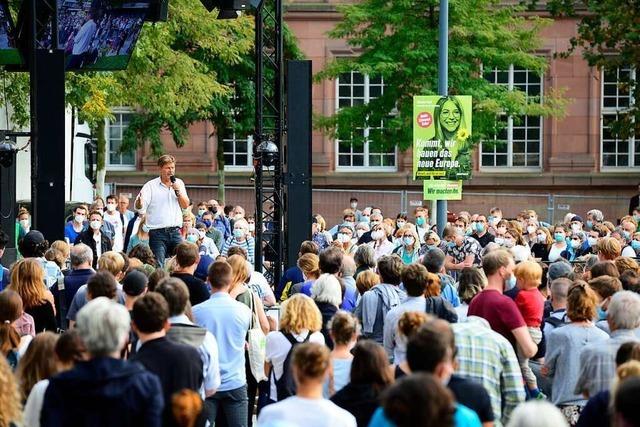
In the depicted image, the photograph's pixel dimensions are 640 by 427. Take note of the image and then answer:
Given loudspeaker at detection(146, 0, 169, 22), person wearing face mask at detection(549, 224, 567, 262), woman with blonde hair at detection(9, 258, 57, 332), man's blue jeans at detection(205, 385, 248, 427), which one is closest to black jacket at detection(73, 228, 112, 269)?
loudspeaker at detection(146, 0, 169, 22)

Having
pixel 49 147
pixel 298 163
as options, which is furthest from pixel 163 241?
pixel 298 163

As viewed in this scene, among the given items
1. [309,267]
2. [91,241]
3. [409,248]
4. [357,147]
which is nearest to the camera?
[309,267]

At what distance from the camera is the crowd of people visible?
672cm

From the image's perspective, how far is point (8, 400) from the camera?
22.6 feet

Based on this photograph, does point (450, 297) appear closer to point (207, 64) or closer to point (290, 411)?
point (290, 411)

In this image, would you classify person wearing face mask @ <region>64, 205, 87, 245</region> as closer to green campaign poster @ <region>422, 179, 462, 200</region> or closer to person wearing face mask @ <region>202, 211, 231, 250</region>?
person wearing face mask @ <region>202, 211, 231, 250</region>

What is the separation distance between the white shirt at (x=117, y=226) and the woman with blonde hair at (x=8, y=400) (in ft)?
56.3

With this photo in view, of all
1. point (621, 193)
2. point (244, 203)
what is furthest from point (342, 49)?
point (621, 193)

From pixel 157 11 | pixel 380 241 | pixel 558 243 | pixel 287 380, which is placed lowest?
pixel 287 380

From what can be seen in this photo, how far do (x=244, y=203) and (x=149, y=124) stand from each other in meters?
3.83

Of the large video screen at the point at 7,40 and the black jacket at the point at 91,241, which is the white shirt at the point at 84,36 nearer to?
the large video screen at the point at 7,40

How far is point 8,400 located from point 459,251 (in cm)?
1220

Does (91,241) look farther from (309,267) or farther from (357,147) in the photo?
(357,147)

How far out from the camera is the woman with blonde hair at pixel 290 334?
31.7ft
